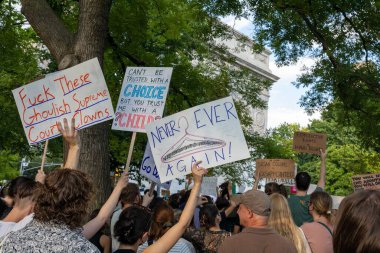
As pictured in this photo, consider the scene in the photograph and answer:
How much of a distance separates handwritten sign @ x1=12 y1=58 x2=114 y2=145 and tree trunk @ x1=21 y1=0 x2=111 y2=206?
1.77 meters

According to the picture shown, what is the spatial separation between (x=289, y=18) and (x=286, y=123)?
220 feet

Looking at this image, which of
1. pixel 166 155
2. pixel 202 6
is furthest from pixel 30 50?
pixel 166 155

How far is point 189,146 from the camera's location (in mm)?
5492

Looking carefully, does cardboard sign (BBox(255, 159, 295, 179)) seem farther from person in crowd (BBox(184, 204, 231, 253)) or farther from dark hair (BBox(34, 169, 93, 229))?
dark hair (BBox(34, 169, 93, 229))

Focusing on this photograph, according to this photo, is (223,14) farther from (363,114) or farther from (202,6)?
(363,114)

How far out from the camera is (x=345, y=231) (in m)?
1.91

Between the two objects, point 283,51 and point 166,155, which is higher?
point 283,51

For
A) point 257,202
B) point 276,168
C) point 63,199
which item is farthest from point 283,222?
point 276,168

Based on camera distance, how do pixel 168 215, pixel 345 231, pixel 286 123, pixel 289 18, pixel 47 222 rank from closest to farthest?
pixel 345 231 → pixel 47 222 → pixel 168 215 → pixel 289 18 → pixel 286 123

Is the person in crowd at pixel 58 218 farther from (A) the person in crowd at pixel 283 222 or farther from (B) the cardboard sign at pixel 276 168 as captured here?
(B) the cardboard sign at pixel 276 168

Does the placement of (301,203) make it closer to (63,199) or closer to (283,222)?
(283,222)

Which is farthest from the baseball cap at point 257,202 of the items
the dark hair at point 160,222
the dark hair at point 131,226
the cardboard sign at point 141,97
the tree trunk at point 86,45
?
the tree trunk at point 86,45

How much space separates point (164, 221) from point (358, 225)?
3.11 metres

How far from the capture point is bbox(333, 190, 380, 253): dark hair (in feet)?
6.07
